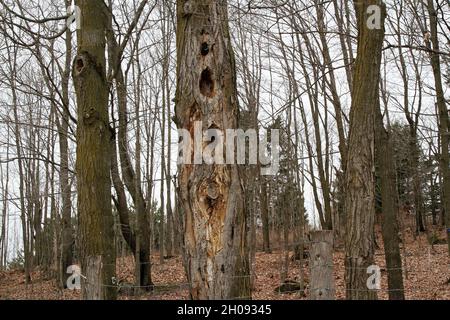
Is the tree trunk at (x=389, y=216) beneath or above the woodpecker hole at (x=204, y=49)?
beneath

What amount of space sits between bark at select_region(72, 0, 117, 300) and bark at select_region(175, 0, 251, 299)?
171cm

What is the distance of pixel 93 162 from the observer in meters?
5.64

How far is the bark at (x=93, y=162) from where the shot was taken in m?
5.49

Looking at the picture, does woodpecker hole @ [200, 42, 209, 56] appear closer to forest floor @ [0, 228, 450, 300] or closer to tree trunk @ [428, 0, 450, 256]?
forest floor @ [0, 228, 450, 300]

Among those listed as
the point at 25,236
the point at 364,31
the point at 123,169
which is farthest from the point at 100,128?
the point at 25,236

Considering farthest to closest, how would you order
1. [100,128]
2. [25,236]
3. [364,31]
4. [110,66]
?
[25,236], [110,66], [364,31], [100,128]

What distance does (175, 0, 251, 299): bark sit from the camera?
163 inches

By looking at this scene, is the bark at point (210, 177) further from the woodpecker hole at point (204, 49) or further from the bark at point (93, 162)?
the bark at point (93, 162)

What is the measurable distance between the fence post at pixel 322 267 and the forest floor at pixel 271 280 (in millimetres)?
4837

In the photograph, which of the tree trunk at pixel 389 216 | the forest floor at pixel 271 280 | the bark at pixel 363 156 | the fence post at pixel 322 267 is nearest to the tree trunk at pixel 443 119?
the forest floor at pixel 271 280

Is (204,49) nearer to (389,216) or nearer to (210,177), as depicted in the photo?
(210,177)

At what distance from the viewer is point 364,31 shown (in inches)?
241
